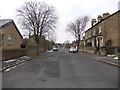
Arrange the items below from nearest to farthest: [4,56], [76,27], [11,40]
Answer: [4,56] → [11,40] → [76,27]

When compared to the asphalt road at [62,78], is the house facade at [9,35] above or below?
above

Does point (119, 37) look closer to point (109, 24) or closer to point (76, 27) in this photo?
point (109, 24)

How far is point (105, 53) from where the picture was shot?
34.4m

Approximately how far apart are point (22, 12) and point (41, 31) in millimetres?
5651

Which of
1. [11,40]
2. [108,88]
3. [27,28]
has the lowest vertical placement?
[108,88]

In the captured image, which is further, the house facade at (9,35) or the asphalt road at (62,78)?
the house facade at (9,35)

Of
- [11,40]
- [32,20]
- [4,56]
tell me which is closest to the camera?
[4,56]

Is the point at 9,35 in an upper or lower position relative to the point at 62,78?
upper

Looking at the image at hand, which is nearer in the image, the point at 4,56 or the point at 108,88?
the point at 108,88

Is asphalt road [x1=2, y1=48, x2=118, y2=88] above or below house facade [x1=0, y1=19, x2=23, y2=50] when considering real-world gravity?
below

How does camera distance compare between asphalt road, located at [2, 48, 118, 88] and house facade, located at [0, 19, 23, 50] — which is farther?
house facade, located at [0, 19, 23, 50]

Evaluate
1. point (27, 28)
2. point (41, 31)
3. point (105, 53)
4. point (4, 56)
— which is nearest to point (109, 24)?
point (105, 53)

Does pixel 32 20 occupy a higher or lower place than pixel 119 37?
higher

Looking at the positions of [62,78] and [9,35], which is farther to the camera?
[9,35]
